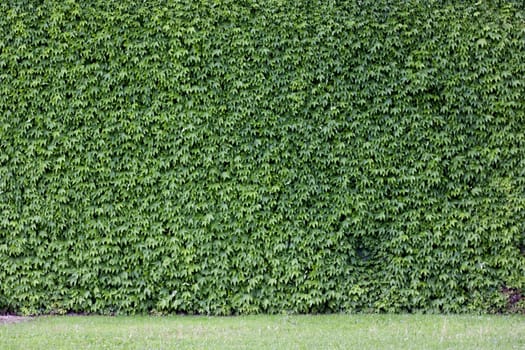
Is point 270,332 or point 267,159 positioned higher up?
point 267,159

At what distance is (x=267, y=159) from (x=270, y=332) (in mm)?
2408

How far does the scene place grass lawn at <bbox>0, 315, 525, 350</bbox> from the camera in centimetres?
648

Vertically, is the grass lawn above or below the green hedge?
below

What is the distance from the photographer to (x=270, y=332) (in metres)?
7.18

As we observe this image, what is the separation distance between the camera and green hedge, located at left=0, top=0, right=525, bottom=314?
27.2 ft

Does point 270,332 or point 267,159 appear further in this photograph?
point 267,159

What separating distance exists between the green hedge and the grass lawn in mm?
425

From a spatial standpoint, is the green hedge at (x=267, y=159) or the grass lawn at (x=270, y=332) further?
the green hedge at (x=267, y=159)

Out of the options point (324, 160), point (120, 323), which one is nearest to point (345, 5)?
point (324, 160)

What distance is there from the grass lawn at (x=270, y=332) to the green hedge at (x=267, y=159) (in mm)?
425

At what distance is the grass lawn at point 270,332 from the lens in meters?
6.48

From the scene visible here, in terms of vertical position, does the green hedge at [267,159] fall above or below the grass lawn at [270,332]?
above

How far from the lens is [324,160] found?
834 centimetres

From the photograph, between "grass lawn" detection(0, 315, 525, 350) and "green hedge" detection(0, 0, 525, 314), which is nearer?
"grass lawn" detection(0, 315, 525, 350)
